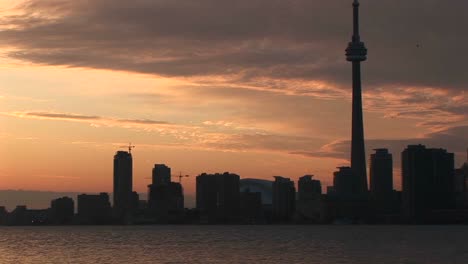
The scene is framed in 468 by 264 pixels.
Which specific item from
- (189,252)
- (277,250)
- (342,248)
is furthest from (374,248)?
(189,252)

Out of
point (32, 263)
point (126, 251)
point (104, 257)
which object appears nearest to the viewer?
point (32, 263)

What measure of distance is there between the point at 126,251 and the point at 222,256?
24.3 metres

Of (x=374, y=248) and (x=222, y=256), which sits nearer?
(x=222, y=256)

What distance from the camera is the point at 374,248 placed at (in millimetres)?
184875

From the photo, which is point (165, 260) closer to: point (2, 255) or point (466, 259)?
point (2, 255)

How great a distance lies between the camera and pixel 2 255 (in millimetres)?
162625

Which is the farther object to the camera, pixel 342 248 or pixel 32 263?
pixel 342 248

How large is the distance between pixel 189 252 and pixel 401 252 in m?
37.0

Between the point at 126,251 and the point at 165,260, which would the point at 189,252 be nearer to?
the point at 126,251

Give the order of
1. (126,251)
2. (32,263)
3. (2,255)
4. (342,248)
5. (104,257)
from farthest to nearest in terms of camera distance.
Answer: (342,248), (126,251), (2,255), (104,257), (32,263)

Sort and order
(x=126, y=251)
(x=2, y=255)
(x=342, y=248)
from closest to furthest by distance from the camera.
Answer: (x=2, y=255)
(x=126, y=251)
(x=342, y=248)

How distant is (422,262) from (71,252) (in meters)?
64.6

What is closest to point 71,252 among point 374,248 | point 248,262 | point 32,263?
point 32,263

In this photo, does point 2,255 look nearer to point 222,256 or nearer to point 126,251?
point 126,251
